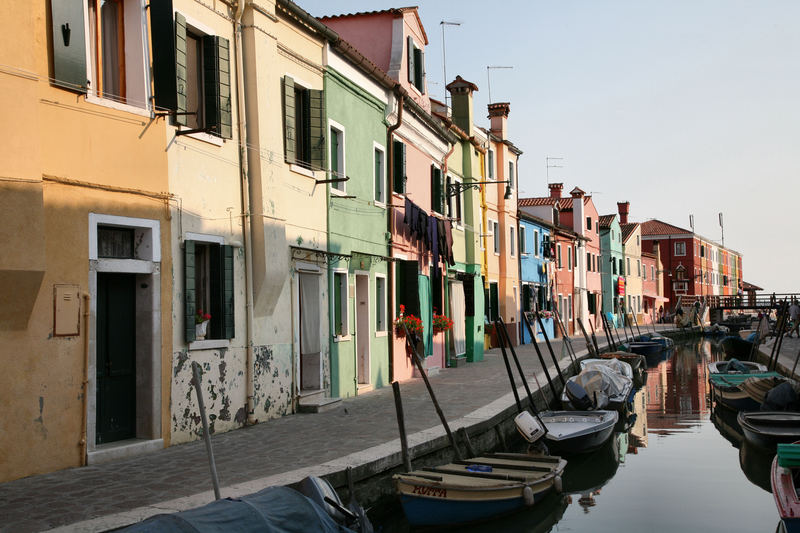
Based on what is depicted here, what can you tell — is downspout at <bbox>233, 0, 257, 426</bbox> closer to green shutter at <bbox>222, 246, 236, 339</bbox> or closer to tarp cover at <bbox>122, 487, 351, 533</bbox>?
green shutter at <bbox>222, 246, 236, 339</bbox>

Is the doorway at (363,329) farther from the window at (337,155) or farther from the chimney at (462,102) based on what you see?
the chimney at (462,102)

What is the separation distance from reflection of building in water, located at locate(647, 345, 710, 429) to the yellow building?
12.7 meters

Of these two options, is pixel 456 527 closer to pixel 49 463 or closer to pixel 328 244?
pixel 49 463

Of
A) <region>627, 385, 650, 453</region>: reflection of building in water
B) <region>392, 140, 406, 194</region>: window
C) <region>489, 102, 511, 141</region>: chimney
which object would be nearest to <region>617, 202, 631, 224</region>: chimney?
<region>489, 102, 511, 141</region>: chimney

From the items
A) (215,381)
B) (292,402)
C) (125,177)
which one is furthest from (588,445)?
(125,177)

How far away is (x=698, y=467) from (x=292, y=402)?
7019mm

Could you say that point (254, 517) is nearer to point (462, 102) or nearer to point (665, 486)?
point (665, 486)

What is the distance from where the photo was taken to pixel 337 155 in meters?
15.8

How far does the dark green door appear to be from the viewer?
968cm

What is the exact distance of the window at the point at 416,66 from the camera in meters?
21.0

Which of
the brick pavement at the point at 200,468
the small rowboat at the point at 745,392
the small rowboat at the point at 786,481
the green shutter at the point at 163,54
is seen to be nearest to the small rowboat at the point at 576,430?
the brick pavement at the point at 200,468

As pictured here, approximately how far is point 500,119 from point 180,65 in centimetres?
2505

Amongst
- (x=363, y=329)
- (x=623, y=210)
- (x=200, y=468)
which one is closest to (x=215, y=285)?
(x=200, y=468)

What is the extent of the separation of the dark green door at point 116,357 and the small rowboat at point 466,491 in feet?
11.5
